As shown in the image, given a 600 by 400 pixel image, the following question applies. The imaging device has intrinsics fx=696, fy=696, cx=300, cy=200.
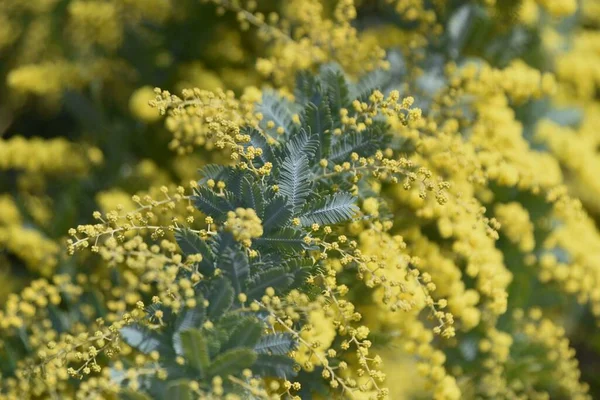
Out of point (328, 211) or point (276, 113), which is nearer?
point (328, 211)

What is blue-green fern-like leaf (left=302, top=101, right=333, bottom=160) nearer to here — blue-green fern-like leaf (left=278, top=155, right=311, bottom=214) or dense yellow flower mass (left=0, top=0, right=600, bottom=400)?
dense yellow flower mass (left=0, top=0, right=600, bottom=400)

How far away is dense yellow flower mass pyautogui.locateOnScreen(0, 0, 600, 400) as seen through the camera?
1247 millimetres

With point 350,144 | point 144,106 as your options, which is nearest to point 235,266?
point 350,144

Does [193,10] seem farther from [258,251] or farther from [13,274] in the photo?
[258,251]

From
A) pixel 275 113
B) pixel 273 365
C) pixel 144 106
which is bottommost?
pixel 144 106

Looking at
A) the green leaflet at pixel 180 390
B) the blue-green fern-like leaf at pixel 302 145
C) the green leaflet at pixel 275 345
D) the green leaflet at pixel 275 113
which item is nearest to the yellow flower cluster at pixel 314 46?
the green leaflet at pixel 275 113

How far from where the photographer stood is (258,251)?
1.32 m

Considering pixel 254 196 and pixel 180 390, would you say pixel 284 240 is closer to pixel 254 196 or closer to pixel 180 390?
pixel 254 196

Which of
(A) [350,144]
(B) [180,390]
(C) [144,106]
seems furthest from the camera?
(C) [144,106]

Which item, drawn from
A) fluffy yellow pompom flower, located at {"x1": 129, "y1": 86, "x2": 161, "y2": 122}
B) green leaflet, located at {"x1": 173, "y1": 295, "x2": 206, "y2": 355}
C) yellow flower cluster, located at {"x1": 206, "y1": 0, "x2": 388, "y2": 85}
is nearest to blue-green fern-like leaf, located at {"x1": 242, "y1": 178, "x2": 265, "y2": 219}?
green leaflet, located at {"x1": 173, "y1": 295, "x2": 206, "y2": 355}

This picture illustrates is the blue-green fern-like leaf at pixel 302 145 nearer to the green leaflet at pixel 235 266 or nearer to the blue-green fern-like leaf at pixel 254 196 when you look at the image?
the blue-green fern-like leaf at pixel 254 196

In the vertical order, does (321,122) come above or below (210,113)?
above

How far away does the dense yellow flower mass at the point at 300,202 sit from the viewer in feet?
4.09

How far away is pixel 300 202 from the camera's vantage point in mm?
1344
